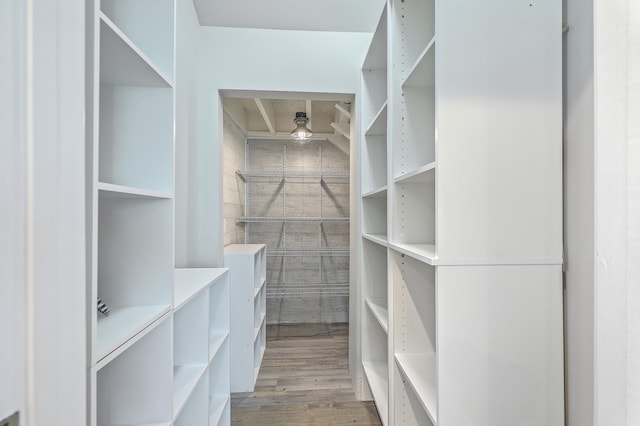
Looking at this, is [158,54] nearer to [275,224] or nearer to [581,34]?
[581,34]

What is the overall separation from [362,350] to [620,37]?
207 cm

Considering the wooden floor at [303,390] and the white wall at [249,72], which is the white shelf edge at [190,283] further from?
the wooden floor at [303,390]

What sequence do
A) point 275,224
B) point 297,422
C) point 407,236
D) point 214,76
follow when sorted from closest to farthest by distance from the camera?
point 407,236 → point 297,422 → point 214,76 → point 275,224

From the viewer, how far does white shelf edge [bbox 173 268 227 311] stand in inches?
40.9

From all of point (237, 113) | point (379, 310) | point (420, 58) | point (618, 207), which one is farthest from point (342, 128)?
point (618, 207)

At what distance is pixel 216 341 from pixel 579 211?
62.2 inches

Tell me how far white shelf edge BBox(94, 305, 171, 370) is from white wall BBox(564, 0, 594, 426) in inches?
49.5

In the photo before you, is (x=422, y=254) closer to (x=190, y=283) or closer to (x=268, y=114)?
(x=190, y=283)

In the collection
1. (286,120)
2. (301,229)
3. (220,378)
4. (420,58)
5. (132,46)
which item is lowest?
(220,378)

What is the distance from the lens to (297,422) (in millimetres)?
1994

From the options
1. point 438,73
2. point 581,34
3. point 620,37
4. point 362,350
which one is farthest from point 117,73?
point 362,350

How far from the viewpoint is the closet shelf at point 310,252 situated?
12.5 feet

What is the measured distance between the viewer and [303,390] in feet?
7.70

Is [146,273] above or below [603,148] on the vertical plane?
below
